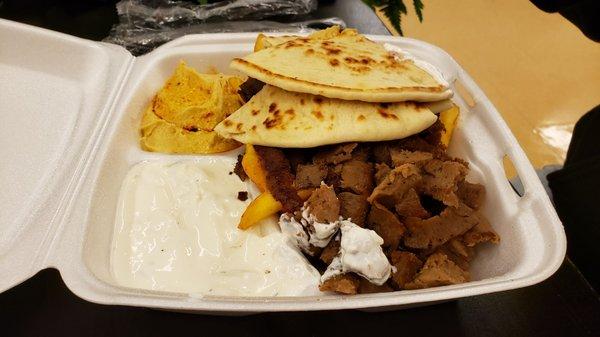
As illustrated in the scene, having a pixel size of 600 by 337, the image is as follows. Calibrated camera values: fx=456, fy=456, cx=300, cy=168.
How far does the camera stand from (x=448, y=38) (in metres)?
3.75

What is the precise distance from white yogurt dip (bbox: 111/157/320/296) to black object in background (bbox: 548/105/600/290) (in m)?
1.25

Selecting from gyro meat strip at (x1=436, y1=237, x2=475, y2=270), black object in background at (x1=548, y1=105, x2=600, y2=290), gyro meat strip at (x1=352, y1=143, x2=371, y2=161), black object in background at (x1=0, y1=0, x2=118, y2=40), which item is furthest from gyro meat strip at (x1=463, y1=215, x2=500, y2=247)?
black object in background at (x1=0, y1=0, x2=118, y2=40)

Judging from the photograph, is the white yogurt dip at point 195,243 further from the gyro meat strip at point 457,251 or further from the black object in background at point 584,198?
the black object in background at point 584,198

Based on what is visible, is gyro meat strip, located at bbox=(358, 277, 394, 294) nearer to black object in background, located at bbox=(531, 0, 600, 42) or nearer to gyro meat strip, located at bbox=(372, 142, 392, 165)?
gyro meat strip, located at bbox=(372, 142, 392, 165)

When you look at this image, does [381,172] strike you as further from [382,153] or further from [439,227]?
[439,227]

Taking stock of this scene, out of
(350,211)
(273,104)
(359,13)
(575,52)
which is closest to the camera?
(350,211)

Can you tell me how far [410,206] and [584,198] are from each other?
1.05 meters

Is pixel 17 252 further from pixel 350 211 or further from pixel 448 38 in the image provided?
pixel 448 38

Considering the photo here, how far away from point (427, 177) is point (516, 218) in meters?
0.27

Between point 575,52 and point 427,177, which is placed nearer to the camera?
point 427,177

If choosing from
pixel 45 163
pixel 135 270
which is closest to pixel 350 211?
pixel 135 270

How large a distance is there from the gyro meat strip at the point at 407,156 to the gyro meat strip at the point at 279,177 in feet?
0.99

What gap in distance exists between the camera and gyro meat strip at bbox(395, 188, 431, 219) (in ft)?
4.02

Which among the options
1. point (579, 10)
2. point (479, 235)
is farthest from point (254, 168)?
point (579, 10)
